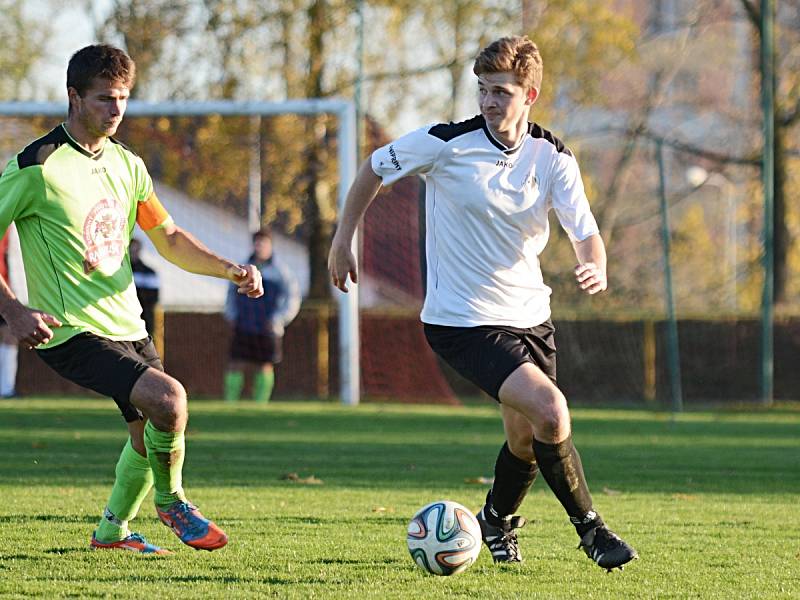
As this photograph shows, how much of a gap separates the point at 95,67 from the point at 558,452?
228 cm

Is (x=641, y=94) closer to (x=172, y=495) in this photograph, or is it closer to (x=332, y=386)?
(x=332, y=386)

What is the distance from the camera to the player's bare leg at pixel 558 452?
5.50 m

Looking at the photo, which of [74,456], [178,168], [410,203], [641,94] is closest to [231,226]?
[178,168]

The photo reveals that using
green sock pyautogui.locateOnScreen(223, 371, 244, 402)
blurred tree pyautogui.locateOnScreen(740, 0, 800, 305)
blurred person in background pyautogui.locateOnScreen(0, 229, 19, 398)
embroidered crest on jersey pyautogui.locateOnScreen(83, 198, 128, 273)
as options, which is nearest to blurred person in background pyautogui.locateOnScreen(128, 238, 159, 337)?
blurred person in background pyautogui.locateOnScreen(0, 229, 19, 398)

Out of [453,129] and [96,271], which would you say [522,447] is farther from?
[96,271]

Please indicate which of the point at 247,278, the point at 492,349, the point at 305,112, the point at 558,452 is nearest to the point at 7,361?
the point at 305,112

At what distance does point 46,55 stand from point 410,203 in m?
11.7

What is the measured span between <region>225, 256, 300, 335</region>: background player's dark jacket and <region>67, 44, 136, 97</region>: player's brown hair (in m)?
11.5

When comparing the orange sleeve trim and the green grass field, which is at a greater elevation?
the orange sleeve trim

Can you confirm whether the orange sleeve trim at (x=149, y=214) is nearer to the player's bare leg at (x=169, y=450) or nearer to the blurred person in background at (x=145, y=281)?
the player's bare leg at (x=169, y=450)

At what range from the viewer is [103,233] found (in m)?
5.88

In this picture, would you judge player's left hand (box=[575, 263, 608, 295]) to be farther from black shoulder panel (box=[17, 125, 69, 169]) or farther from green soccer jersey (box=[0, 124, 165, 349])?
black shoulder panel (box=[17, 125, 69, 169])

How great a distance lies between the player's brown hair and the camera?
18.6ft

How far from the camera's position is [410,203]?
2116 cm
